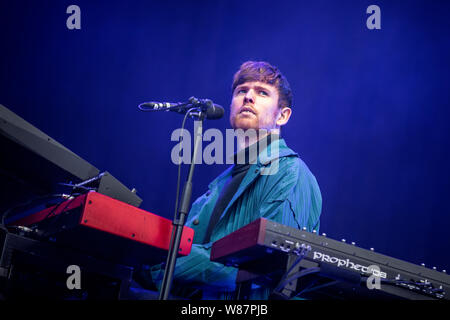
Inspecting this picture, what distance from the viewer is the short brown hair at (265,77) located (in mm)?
3072

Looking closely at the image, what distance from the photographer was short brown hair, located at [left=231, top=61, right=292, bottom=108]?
3072 millimetres

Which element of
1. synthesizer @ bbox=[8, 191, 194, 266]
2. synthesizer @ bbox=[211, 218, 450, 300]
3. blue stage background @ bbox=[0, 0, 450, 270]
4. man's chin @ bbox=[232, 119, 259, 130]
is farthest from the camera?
blue stage background @ bbox=[0, 0, 450, 270]

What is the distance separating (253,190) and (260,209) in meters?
0.27

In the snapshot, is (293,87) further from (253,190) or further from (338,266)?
(338,266)

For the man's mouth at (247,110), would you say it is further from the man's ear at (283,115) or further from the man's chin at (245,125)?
the man's ear at (283,115)

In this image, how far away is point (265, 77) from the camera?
3068 millimetres

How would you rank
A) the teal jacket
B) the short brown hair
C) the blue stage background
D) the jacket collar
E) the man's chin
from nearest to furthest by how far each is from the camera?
the teal jacket
the jacket collar
the man's chin
the short brown hair
the blue stage background

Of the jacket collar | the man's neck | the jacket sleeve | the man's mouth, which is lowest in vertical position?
the jacket sleeve

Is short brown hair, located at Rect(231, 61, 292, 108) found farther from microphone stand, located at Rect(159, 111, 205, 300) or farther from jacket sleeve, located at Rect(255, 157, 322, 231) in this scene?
microphone stand, located at Rect(159, 111, 205, 300)

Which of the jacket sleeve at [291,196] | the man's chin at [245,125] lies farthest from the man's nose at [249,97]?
the jacket sleeve at [291,196]

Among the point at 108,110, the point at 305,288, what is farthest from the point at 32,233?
the point at 108,110

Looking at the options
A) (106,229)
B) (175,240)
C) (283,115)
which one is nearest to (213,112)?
(175,240)

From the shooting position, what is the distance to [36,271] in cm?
192

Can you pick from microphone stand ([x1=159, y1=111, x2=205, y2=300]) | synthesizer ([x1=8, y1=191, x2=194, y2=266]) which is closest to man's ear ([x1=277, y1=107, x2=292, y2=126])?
microphone stand ([x1=159, y1=111, x2=205, y2=300])
